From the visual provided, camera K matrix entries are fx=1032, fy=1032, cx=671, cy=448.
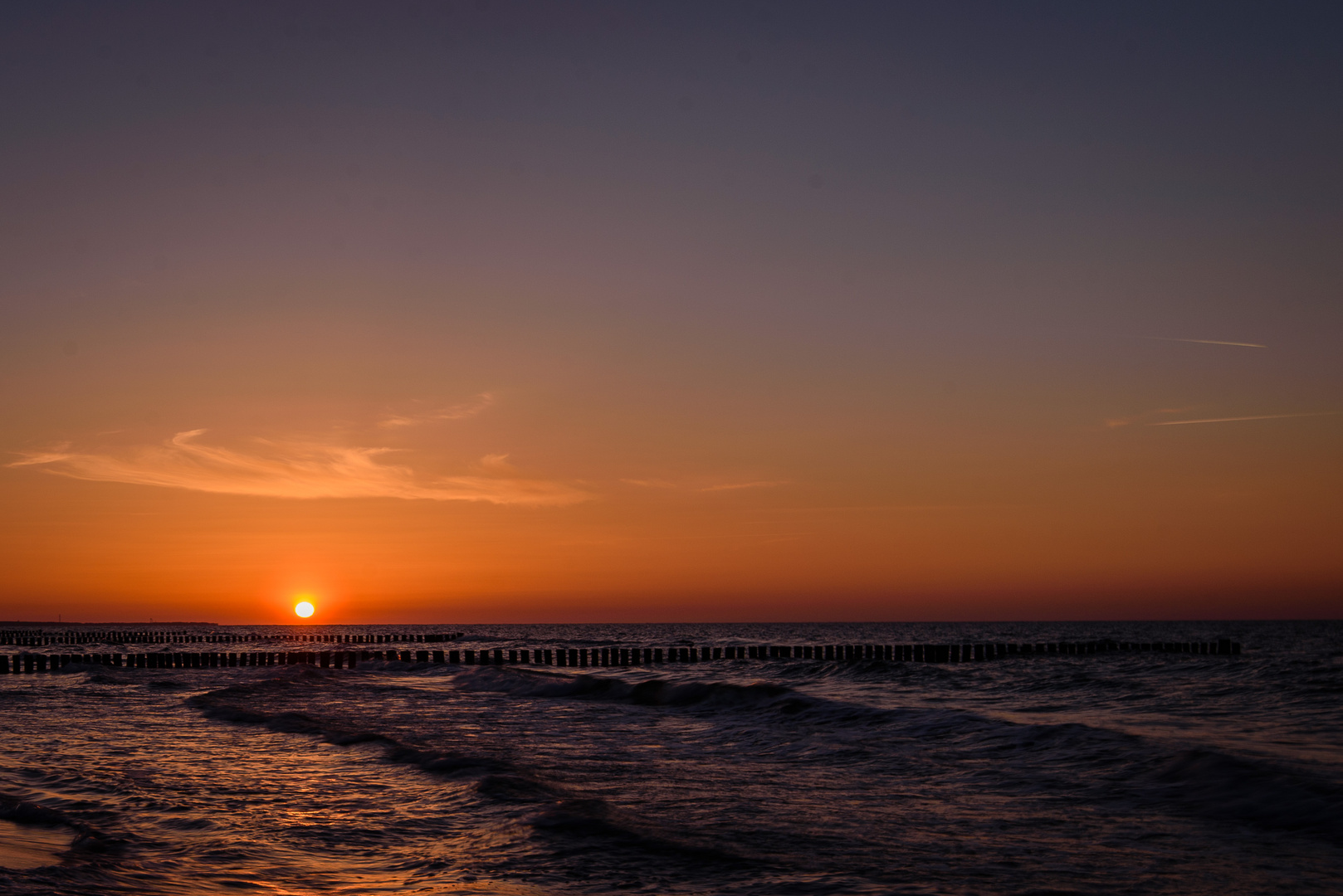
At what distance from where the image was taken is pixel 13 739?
17312 mm

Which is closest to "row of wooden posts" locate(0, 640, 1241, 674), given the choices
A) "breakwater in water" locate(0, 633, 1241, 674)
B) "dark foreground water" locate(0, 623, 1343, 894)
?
"breakwater in water" locate(0, 633, 1241, 674)

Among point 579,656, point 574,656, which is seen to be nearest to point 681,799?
point 574,656

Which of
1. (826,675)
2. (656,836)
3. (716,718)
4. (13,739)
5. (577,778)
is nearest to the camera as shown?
(656,836)

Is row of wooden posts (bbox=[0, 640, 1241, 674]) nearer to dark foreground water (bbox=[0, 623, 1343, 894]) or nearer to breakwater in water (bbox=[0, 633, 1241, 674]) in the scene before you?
breakwater in water (bbox=[0, 633, 1241, 674])

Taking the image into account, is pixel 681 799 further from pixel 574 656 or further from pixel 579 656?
pixel 579 656

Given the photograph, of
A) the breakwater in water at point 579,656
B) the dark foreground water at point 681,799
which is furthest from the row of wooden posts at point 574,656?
the dark foreground water at point 681,799

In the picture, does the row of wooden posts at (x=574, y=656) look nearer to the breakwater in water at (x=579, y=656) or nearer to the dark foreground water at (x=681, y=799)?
the breakwater in water at (x=579, y=656)

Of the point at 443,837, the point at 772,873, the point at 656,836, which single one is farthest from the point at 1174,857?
the point at 443,837

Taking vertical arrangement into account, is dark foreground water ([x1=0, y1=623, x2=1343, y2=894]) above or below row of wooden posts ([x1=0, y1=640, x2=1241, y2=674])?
above

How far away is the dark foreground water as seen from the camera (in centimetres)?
844

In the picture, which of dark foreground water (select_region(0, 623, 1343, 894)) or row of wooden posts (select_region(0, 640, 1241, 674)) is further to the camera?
row of wooden posts (select_region(0, 640, 1241, 674))

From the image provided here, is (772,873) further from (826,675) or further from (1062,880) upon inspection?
(826,675)

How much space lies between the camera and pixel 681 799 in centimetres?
1209

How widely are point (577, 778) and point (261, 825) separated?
449cm
